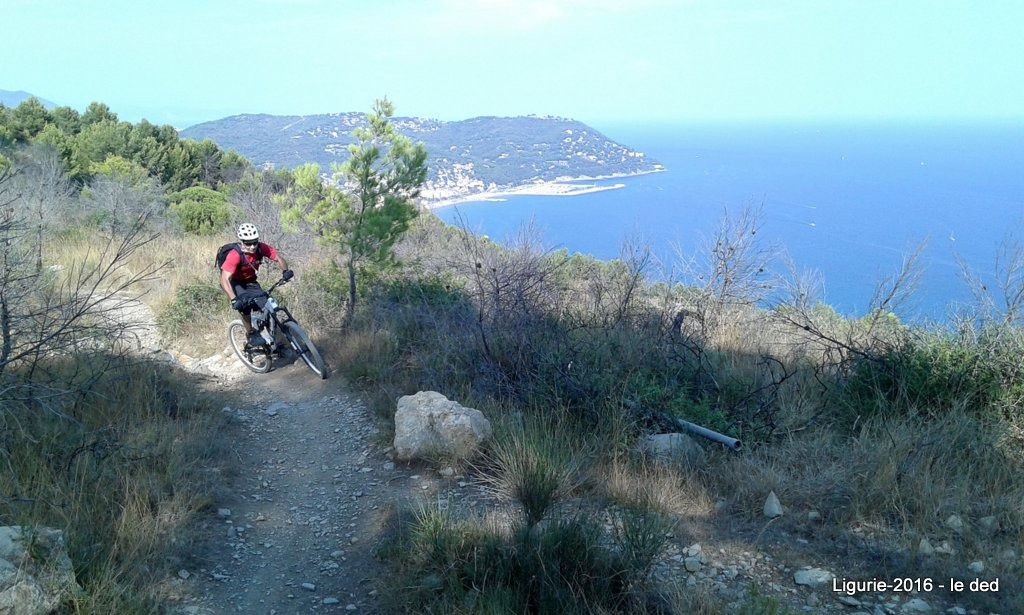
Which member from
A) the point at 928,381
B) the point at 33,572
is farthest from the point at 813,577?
the point at 33,572

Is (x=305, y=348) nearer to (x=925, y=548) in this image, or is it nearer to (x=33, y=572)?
(x=33, y=572)

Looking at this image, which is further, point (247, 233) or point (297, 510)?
point (247, 233)

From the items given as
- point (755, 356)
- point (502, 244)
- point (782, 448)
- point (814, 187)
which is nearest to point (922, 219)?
point (814, 187)

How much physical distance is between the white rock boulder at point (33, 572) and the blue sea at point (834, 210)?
7.75 meters

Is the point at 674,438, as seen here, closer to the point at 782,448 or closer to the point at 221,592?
the point at 782,448

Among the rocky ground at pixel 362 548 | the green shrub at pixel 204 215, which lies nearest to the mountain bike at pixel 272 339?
the rocky ground at pixel 362 548

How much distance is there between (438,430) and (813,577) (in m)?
2.60

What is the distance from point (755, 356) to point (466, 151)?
29.9m

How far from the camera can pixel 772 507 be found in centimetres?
407

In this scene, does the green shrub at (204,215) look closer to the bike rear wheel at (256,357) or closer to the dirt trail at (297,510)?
the bike rear wheel at (256,357)

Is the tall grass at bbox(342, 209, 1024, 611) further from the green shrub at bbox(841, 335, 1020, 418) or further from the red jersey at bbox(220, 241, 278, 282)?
the red jersey at bbox(220, 241, 278, 282)

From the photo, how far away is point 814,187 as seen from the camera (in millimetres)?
47688

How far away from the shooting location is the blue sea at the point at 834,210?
522 inches

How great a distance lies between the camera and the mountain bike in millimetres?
7695
